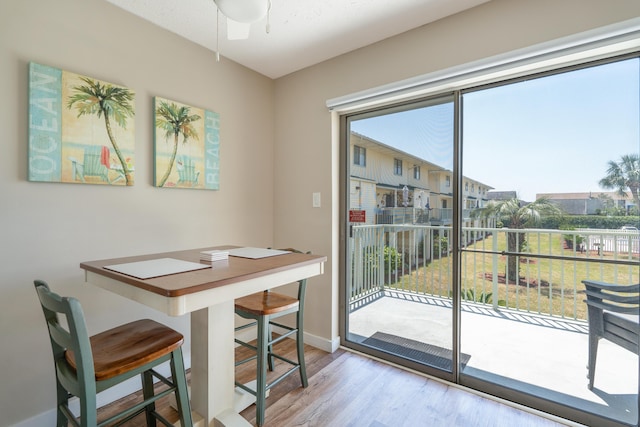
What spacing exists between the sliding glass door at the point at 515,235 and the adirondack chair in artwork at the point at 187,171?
1316 millimetres

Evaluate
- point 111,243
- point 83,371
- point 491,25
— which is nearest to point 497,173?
point 491,25

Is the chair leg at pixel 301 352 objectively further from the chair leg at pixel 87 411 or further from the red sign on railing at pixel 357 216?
the chair leg at pixel 87 411

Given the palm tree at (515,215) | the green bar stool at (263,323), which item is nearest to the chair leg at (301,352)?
the green bar stool at (263,323)

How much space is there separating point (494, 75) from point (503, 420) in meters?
2.05

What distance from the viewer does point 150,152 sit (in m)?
2.09

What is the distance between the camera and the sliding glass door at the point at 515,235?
165 centimetres

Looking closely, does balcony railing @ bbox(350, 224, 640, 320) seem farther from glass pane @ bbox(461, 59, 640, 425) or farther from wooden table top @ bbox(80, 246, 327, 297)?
wooden table top @ bbox(80, 246, 327, 297)

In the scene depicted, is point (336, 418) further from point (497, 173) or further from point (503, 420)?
point (497, 173)

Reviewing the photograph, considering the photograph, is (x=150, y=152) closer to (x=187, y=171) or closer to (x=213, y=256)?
(x=187, y=171)

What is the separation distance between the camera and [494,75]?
1889mm

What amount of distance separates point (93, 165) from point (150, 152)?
37 centimetres

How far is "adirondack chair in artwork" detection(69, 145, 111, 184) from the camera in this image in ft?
5.71

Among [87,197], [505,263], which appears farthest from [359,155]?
[87,197]

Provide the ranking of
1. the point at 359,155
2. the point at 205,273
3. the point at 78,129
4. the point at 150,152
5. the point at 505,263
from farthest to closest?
the point at 359,155 → the point at 150,152 → the point at 505,263 → the point at 78,129 → the point at 205,273
